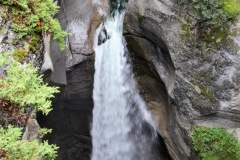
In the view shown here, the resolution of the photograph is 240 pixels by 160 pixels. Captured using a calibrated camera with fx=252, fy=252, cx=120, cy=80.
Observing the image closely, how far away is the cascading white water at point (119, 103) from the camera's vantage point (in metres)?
10.7

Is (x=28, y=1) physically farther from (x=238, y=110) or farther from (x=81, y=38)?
(x=238, y=110)

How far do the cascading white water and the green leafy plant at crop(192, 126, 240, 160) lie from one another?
118 inches

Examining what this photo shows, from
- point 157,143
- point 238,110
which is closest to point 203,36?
point 238,110

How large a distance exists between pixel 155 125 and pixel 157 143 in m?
0.80

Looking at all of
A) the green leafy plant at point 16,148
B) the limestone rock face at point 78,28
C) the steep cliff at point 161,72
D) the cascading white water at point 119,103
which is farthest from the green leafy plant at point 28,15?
the cascading white water at point 119,103

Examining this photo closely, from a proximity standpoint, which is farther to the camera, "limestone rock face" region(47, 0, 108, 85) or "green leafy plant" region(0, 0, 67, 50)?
"limestone rock face" region(47, 0, 108, 85)

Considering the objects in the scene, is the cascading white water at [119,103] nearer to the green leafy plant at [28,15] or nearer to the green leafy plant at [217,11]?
the green leafy plant at [217,11]

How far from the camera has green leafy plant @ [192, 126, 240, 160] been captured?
727 cm

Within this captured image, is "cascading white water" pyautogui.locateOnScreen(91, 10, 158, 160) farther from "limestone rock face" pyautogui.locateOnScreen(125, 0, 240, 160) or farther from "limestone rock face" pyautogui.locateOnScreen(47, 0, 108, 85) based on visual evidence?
"limestone rock face" pyautogui.locateOnScreen(125, 0, 240, 160)

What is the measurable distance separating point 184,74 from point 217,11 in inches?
83.1

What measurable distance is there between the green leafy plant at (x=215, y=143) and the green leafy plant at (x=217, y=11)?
10.5 feet

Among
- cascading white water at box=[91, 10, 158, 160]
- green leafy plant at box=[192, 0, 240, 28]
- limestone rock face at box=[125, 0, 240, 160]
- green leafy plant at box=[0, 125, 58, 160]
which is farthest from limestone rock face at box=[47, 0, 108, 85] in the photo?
green leafy plant at box=[0, 125, 58, 160]

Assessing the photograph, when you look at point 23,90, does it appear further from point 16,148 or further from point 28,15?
point 28,15

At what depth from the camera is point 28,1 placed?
5.60m
